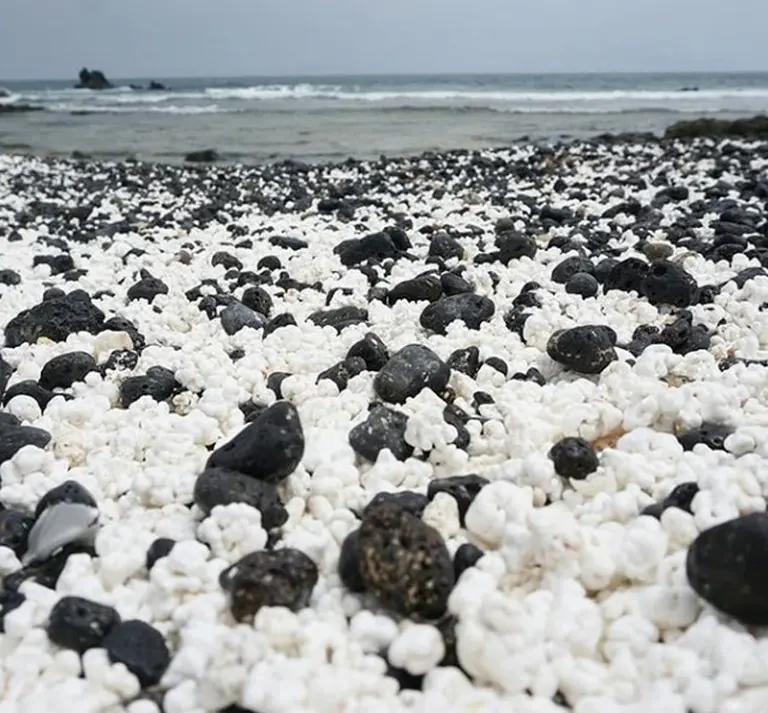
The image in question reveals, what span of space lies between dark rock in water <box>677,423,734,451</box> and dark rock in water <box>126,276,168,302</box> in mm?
3260

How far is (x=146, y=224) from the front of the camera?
→ 314 inches

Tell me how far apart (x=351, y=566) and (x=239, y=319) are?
8.05ft

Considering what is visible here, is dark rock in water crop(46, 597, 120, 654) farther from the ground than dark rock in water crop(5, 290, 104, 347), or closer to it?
closer to it

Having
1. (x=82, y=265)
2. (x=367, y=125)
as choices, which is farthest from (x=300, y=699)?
(x=367, y=125)

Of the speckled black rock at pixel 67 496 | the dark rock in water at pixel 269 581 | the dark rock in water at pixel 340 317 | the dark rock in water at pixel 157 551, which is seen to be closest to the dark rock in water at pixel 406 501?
the dark rock in water at pixel 269 581

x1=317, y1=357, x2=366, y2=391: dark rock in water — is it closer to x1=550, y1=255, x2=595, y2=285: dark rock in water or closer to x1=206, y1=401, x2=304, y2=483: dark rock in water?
x1=206, y1=401, x2=304, y2=483: dark rock in water

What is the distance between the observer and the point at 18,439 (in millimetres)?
2670

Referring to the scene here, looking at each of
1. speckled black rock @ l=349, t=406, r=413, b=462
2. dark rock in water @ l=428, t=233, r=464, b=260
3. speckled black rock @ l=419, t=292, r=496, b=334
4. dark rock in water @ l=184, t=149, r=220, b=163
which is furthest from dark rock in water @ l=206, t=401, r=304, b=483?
dark rock in water @ l=184, t=149, r=220, b=163

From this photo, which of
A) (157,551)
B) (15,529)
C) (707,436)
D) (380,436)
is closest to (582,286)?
(707,436)

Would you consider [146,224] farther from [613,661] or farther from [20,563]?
[613,661]

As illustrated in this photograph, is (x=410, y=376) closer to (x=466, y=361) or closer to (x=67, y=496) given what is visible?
(x=466, y=361)

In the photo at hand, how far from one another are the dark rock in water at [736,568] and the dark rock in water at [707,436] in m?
0.67

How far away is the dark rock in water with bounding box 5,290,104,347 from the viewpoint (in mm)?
4004

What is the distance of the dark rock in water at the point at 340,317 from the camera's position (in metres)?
4.07
